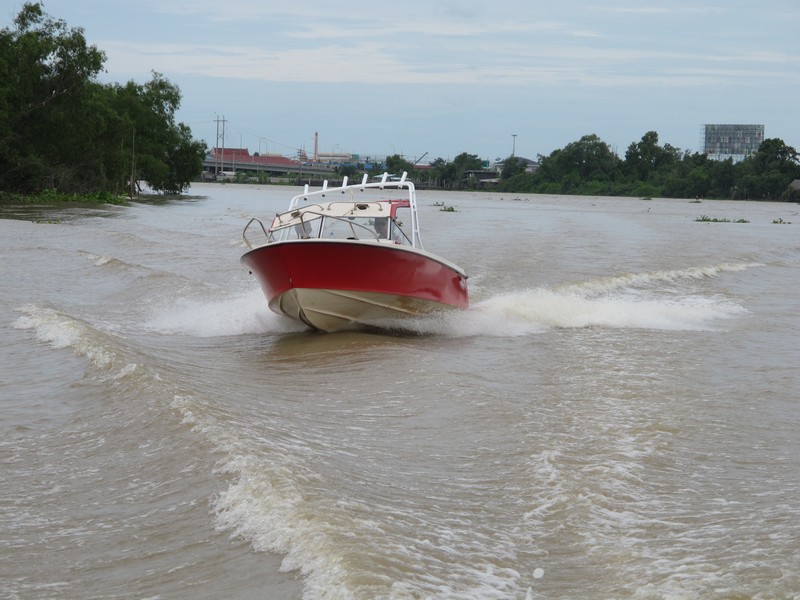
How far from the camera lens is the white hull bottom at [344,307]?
579 inches

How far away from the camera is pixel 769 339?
15.4 metres

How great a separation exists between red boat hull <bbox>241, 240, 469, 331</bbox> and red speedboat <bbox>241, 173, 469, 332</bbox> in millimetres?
14

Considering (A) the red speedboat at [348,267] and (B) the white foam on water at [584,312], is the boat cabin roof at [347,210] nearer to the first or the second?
(A) the red speedboat at [348,267]

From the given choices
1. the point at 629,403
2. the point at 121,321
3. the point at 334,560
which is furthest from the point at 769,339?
→ the point at 334,560

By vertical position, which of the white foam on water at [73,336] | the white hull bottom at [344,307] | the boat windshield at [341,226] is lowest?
the white foam on water at [73,336]

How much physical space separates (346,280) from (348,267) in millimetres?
205

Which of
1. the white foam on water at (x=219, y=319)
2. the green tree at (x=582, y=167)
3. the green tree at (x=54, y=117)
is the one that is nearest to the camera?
the white foam on water at (x=219, y=319)

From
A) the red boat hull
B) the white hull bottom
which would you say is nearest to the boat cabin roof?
the red boat hull

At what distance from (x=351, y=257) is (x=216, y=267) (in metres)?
12.4

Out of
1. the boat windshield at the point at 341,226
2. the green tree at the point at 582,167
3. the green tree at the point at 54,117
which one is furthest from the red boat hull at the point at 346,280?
the green tree at the point at 582,167

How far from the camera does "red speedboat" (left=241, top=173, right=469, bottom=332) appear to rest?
14383mm

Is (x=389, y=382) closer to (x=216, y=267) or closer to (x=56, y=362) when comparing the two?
(x=56, y=362)

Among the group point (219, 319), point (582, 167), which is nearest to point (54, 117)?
point (219, 319)

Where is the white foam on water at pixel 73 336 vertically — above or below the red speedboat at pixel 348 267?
below
